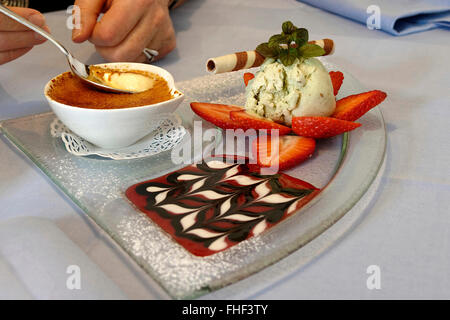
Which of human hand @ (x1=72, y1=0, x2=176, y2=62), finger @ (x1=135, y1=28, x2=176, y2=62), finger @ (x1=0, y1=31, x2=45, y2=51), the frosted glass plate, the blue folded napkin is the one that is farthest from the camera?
the blue folded napkin

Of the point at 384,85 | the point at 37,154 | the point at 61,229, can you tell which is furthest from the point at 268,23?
the point at 61,229

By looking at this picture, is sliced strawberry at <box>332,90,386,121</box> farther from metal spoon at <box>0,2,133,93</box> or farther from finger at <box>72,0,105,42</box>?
finger at <box>72,0,105,42</box>

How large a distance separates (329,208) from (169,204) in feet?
0.83

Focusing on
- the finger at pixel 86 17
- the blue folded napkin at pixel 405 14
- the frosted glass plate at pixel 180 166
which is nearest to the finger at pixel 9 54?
the finger at pixel 86 17

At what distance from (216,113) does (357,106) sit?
0.95ft

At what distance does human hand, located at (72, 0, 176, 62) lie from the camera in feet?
3.92

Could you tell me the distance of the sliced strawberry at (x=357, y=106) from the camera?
942 millimetres

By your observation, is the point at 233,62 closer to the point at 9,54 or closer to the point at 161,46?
the point at 161,46

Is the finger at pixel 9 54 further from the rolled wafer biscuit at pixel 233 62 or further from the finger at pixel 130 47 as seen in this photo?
the rolled wafer biscuit at pixel 233 62

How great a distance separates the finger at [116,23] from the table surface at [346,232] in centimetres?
17

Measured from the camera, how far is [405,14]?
156cm

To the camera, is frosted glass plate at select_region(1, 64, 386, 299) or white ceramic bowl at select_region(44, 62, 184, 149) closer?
frosted glass plate at select_region(1, 64, 386, 299)

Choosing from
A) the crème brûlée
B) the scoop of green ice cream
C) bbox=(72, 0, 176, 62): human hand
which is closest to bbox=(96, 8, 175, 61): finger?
bbox=(72, 0, 176, 62): human hand

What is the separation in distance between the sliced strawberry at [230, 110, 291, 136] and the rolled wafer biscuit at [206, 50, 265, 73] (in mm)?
156
